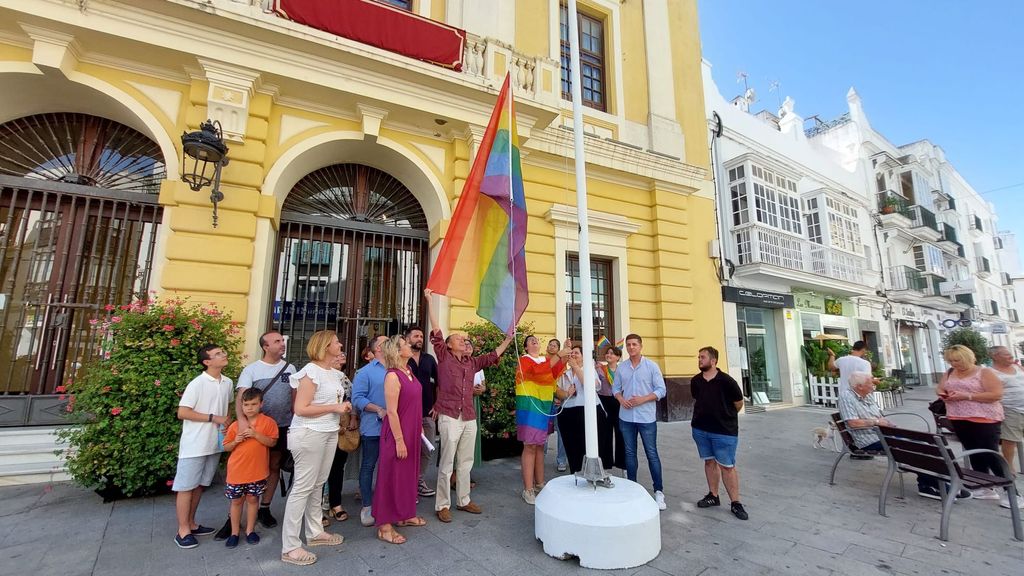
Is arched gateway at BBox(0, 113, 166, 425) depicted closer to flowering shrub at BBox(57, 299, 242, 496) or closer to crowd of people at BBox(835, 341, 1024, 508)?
flowering shrub at BBox(57, 299, 242, 496)

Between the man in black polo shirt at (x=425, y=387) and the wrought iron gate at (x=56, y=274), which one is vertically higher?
the wrought iron gate at (x=56, y=274)

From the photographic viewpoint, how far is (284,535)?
10.7 ft

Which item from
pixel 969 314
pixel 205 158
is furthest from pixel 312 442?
pixel 969 314

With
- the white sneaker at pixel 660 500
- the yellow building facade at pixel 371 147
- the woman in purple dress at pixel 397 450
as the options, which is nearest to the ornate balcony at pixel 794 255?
the yellow building facade at pixel 371 147

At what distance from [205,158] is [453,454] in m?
5.03

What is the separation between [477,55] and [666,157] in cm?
501

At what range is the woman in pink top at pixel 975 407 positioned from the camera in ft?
15.5

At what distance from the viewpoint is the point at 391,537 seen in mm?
3541

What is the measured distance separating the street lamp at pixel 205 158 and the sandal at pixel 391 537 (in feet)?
16.0

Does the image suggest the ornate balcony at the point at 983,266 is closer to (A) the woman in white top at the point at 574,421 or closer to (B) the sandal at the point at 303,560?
(A) the woman in white top at the point at 574,421

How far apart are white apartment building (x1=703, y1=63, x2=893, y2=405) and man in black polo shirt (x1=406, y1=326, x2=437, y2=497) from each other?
863cm

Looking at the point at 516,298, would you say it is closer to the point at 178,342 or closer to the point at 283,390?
the point at 283,390

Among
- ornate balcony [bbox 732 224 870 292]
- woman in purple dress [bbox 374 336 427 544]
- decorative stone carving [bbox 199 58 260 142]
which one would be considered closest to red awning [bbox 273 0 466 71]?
decorative stone carving [bbox 199 58 260 142]

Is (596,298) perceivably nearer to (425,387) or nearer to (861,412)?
(861,412)
